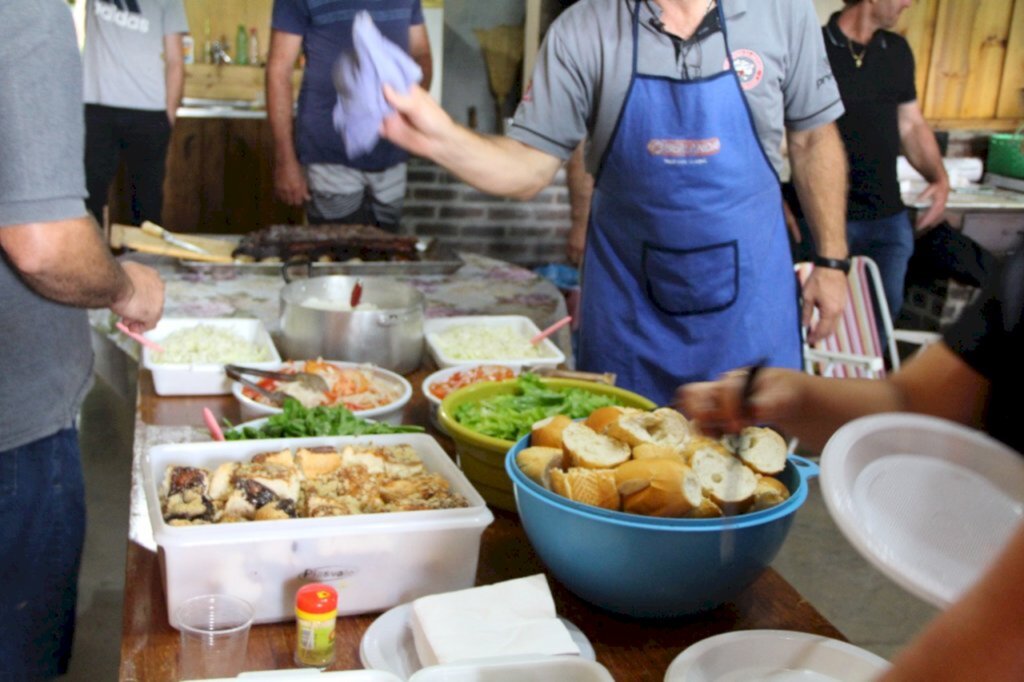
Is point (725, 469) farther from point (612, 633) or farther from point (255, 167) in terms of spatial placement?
point (255, 167)

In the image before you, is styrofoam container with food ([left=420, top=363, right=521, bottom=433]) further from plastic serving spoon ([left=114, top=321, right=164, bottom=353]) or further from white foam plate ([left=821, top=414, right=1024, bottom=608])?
white foam plate ([left=821, top=414, right=1024, bottom=608])

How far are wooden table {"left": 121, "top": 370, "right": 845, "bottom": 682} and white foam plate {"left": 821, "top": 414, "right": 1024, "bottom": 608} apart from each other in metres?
0.38

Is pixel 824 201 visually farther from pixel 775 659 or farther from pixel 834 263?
pixel 775 659

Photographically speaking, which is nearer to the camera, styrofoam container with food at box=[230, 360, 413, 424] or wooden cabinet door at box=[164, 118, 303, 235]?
styrofoam container with food at box=[230, 360, 413, 424]

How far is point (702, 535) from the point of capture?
121 centimetres

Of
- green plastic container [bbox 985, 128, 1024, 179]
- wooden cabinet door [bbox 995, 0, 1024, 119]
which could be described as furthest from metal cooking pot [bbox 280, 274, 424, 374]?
wooden cabinet door [bbox 995, 0, 1024, 119]

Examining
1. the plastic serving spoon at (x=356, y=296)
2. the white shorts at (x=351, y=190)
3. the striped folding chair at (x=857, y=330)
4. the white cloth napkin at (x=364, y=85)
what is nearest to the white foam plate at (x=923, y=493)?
the white cloth napkin at (x=364, y=85)

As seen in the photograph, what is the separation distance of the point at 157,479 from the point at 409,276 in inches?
75.4

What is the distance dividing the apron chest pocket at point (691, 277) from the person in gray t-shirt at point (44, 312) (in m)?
1.03

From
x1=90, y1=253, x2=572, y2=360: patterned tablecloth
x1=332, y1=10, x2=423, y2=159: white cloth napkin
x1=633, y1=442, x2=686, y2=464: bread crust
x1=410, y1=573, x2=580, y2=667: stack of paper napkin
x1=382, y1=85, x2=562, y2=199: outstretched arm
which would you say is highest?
x1=332, y1=10, x2=423, y2=159: white cloth napkin

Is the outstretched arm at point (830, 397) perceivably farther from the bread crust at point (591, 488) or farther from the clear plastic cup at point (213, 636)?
the clear plastic cup at point (213, 636)

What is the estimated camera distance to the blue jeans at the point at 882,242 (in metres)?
4.46

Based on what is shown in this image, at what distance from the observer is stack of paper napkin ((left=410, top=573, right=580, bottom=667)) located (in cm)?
113

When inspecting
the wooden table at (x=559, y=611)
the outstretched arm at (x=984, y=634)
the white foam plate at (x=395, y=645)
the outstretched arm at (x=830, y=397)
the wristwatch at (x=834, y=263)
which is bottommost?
the wooden table at (x=559, y=611)
